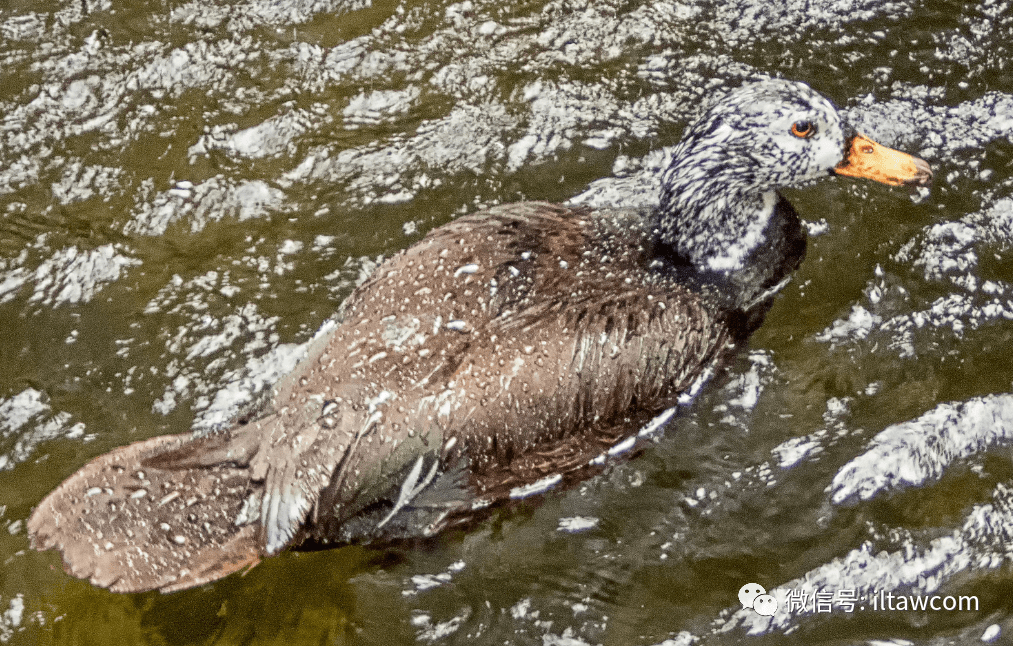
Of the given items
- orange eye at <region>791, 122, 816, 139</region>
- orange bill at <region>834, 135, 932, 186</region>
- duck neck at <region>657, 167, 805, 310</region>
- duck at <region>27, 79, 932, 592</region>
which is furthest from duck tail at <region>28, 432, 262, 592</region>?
orange bill at <region>834, 135, 932, 186</region>

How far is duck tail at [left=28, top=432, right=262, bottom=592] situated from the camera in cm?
277

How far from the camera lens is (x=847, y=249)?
12.8 feet

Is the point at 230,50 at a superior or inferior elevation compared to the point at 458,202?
superior

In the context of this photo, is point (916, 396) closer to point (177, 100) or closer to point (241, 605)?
point (241, 605)

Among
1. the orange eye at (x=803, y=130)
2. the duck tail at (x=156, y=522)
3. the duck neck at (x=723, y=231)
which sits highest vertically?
the orange eye at (x=803, y=130)

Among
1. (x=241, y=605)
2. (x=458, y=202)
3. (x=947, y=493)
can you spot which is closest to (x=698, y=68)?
(x=458, y=202)

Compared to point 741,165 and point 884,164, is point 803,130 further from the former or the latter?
point 884,164

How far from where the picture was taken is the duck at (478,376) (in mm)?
2793

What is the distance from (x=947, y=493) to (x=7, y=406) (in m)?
3.43

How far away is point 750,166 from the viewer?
10.9ft

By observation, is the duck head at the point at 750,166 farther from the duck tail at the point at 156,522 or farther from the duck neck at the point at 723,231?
the duck tail at the point at 156,522

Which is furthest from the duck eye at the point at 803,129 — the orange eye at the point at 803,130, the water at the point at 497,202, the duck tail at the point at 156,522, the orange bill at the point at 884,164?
the duck tail at the point at 156,522

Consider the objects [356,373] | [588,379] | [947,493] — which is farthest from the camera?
[947,493]

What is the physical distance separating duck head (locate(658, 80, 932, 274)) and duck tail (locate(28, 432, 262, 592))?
1794 millimetres
